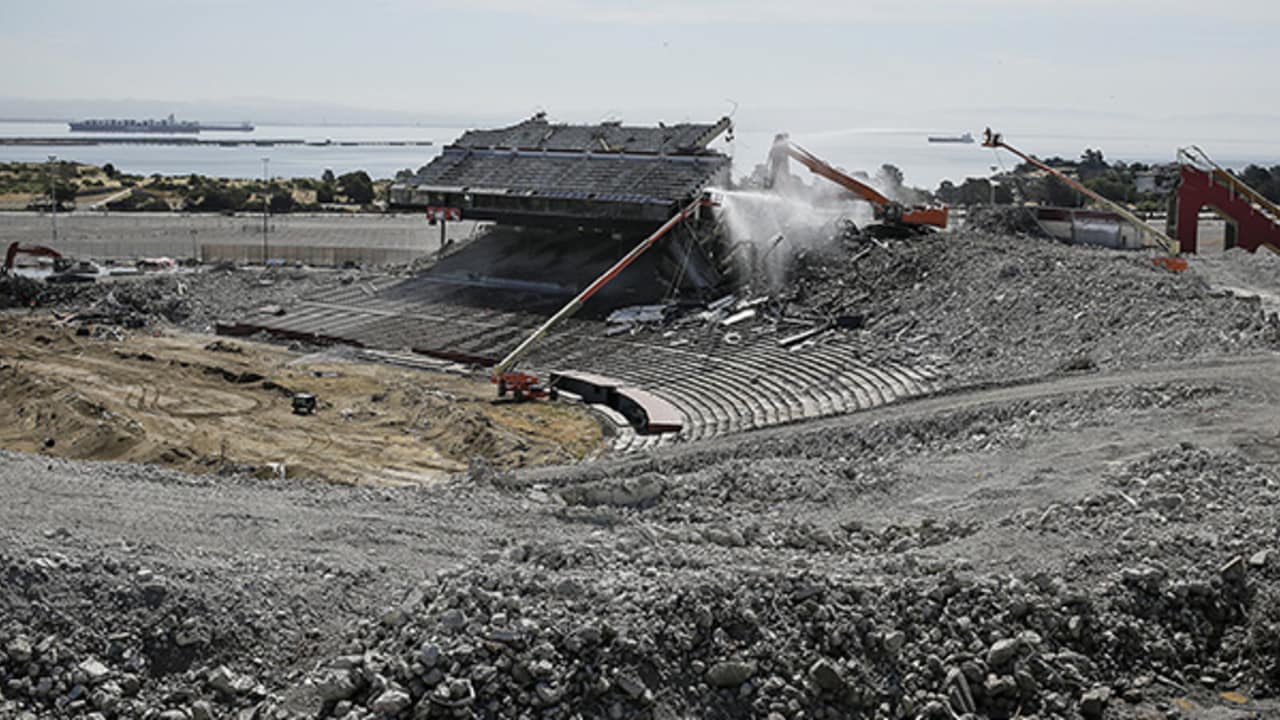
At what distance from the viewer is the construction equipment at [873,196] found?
138ft

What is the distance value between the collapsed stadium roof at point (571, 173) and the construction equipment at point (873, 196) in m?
1.85

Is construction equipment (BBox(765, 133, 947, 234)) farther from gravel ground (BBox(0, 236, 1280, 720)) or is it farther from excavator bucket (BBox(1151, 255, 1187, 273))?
gravel ground (BBox(0, 236, 1280, 720))

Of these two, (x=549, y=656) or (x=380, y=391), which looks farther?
(x=380, y=391)

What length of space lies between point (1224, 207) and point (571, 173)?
2245 centimetres

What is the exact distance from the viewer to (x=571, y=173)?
47.9m

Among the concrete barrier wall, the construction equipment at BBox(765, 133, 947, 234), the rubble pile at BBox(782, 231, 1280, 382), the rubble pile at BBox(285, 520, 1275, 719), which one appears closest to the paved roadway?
the concrete barrier wall

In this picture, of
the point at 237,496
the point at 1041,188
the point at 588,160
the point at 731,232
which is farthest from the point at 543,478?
the point at 1041,188

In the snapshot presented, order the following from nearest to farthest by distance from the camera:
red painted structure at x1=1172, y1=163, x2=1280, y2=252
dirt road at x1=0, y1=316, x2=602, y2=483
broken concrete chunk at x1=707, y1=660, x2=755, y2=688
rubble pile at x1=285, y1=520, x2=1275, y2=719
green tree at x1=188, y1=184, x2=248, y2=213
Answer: rubble pile at x1=285, y1=520, x2=1275, y2=719 → broken concrete chunk at x1=707, y1=660, x2=755, y2=688 → dirt road at x1=0, y1=316, x2=602, y2=483 → red painted structure at x1=1172, y1=163, x2=1280, y2=252 → green tree at x1=188, y1=184, x2=248, y2=213

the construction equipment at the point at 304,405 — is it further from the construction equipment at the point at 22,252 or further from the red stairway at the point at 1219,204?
the red stairway at the point at 1219,204

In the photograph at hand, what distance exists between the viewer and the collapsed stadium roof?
1764 inches

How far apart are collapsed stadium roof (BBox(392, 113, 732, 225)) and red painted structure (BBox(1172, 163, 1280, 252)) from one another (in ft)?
49.6

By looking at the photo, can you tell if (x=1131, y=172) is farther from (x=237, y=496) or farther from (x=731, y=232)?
(x=237, y=496)

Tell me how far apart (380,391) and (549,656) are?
2427 cm

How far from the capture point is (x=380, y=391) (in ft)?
112
